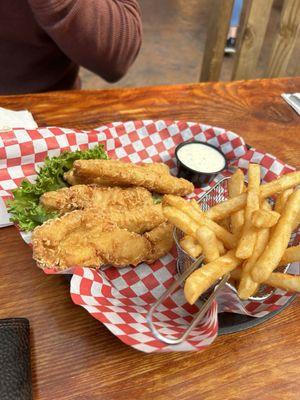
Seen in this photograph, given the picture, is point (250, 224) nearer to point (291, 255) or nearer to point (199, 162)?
point (291, 255)

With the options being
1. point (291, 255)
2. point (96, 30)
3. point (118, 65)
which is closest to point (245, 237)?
point (291, 255)

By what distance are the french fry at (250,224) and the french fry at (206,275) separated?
4 centimetres

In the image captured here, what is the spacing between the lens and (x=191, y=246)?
4.25 feet


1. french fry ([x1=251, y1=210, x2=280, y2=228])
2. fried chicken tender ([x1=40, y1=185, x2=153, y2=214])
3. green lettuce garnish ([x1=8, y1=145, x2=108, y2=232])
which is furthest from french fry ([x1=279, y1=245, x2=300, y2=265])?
green lettuce garnish ([x1=8, y1=145, x2=108, y2=232])

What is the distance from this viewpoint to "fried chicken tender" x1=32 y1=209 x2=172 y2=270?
4.48 ft

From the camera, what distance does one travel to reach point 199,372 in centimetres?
121

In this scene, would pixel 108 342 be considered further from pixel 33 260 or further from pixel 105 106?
pixel 105 106

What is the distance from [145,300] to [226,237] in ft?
1.11

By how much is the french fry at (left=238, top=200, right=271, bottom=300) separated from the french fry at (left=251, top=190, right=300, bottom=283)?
0.02 m

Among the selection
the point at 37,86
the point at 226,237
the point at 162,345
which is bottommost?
the point at 37,86

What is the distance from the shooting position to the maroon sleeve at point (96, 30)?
2.11 m

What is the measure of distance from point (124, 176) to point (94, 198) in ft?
0.49

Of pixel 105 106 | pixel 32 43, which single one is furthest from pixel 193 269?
pixel 32 43

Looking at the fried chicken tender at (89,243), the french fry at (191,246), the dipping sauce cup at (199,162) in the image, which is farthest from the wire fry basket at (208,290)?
the dipping sauce cup at (199,162)
